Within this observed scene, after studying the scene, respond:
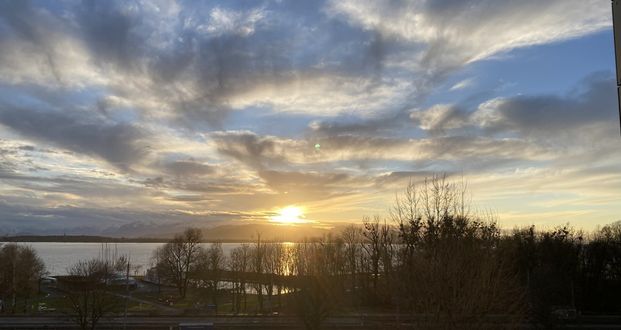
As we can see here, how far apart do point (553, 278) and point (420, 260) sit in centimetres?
3961

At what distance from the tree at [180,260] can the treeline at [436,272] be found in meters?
0.21

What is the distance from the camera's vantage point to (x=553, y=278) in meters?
49.9

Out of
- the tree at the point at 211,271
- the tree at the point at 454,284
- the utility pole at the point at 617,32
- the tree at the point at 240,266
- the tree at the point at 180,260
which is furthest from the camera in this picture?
the tree at the point at 180,260

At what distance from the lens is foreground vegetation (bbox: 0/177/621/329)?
16.2 m

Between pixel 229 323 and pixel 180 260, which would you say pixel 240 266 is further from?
pixel 229 323

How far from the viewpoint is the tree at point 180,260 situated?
3783 inches

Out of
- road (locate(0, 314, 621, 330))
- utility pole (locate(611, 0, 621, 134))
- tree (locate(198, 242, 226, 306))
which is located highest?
utility pole (locate(611, 0, 621, 134))

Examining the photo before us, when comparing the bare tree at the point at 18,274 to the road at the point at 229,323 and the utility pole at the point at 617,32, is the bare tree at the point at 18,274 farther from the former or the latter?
the utility pole at the point at 617,32

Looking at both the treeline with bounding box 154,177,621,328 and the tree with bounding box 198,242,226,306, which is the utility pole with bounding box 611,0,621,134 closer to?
the treeline with bounding box 154,177,621,328

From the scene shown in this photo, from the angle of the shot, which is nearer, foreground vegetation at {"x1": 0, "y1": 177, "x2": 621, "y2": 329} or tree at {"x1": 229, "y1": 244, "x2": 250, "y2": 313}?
foreground vegetation at {"x1": 0, "y1": 177, "x2": 621, "y2": 329}

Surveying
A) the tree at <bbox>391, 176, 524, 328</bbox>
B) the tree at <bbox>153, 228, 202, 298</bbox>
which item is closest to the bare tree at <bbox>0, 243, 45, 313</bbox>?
the tree at <bbox>153, 228, 202, 298</bbox>

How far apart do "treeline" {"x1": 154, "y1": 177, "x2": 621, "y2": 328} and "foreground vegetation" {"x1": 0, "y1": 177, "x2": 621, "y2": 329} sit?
0.05 metres

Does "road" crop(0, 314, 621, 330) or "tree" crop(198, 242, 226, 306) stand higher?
"tree" crop(198, 242, 226, 306)

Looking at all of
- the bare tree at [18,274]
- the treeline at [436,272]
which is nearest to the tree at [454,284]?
the treeline at [436,272]
